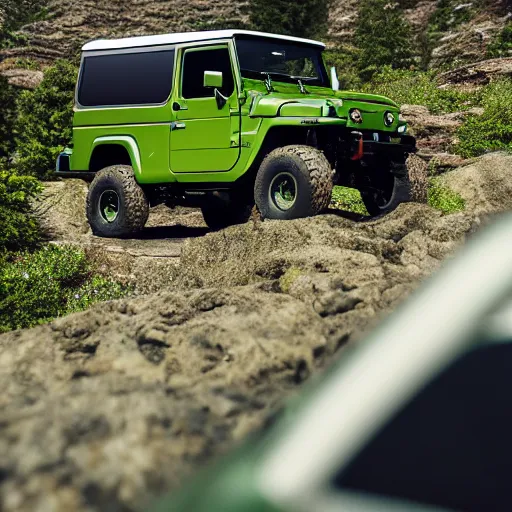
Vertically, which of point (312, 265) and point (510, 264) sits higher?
point (510, 264)

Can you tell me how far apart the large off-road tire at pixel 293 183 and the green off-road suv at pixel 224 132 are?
1 centimetres

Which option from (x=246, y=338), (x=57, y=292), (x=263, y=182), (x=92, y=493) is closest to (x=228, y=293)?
(x=246, y=338)

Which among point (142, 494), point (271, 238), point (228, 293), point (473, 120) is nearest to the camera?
point (142, 494)

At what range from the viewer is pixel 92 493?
1.25 metres

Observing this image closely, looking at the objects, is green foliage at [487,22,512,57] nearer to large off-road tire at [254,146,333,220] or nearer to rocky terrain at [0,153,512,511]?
large off-road tire at [254,146,333,220]

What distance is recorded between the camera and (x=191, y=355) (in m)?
2.92

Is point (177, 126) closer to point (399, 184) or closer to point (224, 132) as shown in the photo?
point (224, 132)

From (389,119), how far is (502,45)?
1296 centimetres

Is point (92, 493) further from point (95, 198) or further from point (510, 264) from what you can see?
point (95, 198)

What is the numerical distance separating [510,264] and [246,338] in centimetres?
169

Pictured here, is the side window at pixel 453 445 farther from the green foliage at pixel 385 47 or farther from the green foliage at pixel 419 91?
the green foliage at pixel 385 47

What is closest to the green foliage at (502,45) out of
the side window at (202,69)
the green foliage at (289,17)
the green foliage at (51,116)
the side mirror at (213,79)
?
the green foliage at (289,17)

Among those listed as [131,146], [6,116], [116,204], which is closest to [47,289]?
[116,204]

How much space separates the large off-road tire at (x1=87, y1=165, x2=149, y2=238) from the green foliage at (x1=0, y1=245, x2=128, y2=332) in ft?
3.06
